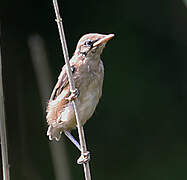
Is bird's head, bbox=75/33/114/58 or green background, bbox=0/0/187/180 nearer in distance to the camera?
bird's head, bbox=75/33/114/58

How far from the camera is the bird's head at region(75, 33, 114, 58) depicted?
3.03 metres

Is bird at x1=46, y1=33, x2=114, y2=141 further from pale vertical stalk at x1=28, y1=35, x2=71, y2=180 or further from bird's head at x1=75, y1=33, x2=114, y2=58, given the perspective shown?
pale vertical stalk at x1=28, y1=35, x2=71, y2=180

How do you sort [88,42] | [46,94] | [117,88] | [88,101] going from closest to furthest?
[88,42] → [88,101] → [46,94] → [117,88]

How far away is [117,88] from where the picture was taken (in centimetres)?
501

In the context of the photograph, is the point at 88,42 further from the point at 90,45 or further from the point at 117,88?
the point at 117,88

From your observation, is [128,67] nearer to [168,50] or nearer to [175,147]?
[168,50]

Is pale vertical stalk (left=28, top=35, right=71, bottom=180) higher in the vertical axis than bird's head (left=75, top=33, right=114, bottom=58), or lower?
lower

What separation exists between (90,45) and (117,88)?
6.39ft

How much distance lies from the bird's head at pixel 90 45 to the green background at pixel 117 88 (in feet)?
5.60

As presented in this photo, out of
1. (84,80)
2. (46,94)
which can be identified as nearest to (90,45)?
(84,80)

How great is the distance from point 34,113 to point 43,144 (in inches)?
13.4

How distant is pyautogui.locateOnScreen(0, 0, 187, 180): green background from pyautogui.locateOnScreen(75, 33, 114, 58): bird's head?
1707mm

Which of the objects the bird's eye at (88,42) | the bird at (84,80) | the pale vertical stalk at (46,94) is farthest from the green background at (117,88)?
the bird's eye at (88,42)

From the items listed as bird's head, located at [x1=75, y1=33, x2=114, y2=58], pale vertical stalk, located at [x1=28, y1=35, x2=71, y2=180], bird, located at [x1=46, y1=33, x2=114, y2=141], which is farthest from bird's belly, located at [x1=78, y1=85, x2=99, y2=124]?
pale vertical stalk, located at [x1=28, y1=35, x2=71, y2=180]
